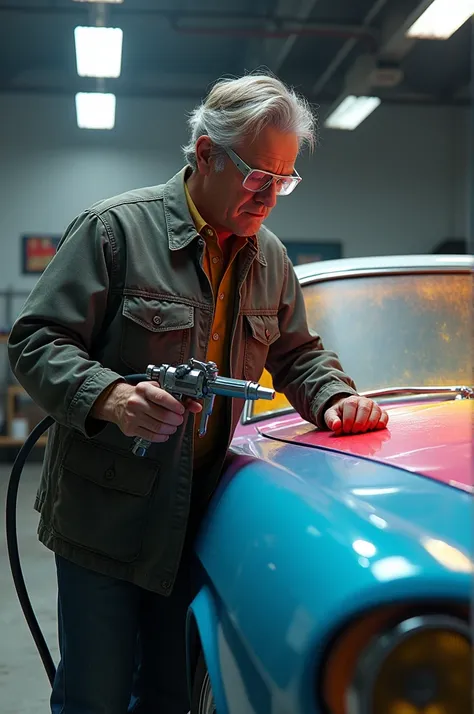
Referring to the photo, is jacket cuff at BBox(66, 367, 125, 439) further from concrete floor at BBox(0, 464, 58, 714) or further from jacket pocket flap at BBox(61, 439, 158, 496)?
concrete floor at BBox(0, 464, 58, 714)

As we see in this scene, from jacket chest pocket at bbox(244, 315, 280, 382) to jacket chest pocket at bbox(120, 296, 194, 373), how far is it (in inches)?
7.9

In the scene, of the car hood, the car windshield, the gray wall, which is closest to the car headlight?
the car hood

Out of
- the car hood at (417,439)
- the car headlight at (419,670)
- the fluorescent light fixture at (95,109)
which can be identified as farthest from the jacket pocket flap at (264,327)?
the fluorescent light fixture at (95,109)

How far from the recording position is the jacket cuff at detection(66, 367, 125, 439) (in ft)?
5.47

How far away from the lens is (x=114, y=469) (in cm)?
182

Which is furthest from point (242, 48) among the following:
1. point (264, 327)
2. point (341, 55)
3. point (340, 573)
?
point (340, 573)

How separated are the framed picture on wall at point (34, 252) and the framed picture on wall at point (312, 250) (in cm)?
318

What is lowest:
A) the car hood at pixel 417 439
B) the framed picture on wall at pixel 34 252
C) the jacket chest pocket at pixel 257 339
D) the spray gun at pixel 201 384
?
the car hood at pixel 417 439

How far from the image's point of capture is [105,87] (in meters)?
11.3

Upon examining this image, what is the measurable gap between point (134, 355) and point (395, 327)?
1086 millimetres

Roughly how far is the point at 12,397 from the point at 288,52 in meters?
5.17

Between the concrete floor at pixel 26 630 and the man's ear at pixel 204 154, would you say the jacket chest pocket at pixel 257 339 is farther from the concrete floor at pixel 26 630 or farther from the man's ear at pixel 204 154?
the concrete floor at pixel 26 630

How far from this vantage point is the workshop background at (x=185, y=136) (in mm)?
Answer: 9922

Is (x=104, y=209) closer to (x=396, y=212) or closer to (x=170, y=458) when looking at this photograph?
(x=170, y=458)
